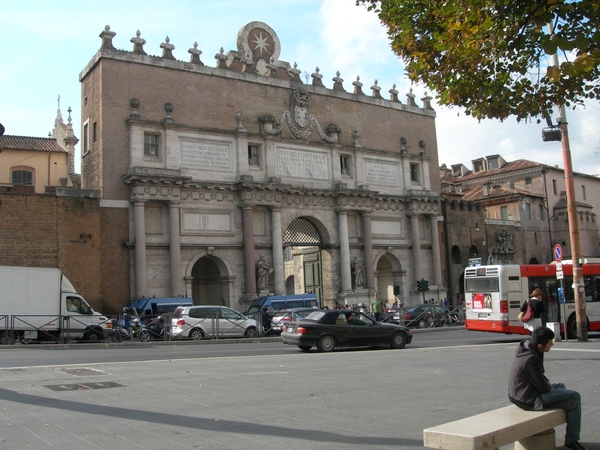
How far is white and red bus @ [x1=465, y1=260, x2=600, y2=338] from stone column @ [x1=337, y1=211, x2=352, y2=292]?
16317 millimetres

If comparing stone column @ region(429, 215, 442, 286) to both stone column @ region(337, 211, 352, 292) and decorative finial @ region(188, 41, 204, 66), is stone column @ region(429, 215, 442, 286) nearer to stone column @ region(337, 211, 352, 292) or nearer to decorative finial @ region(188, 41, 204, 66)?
stone column @ region(337, 211, 352, 292)

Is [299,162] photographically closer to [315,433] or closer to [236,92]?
[236,92]

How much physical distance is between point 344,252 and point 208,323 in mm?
14809

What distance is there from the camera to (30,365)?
15.3 metres

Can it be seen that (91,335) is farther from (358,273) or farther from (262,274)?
(358,273)

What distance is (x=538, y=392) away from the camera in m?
7.00

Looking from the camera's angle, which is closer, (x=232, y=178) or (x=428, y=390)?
(x=428, y=390)

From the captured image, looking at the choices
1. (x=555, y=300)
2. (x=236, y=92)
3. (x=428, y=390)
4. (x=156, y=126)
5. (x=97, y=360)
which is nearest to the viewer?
(x=428, y=390)


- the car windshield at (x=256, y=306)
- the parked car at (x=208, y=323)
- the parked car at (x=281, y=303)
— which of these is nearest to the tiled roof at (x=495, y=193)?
the parked car at (x=281, y=303)

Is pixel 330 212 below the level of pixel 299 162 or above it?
below

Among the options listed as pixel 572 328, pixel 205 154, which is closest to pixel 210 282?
pixel 205 154

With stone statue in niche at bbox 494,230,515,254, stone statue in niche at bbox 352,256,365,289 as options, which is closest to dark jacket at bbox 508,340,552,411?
stone statue in niche at bbox 352,256,365,289

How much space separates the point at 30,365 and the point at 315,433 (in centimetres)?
975

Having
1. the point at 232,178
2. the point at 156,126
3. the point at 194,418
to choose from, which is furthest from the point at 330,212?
the point at 194,418
